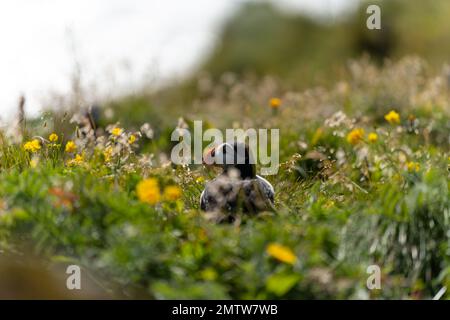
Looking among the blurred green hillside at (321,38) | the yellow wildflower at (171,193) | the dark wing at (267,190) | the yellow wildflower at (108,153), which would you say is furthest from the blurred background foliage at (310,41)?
the yellow wildflower at (171,193)

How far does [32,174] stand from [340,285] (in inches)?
75.7

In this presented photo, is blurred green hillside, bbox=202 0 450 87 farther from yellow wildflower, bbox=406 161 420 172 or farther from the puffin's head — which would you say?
the puffin's head

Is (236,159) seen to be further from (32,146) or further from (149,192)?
(32,146)

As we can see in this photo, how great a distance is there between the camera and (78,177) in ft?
14.8

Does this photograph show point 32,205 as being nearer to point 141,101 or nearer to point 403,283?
point 403,283

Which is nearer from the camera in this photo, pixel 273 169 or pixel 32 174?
pixel 32 174

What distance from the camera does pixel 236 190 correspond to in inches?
182

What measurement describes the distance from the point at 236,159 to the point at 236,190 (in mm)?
442

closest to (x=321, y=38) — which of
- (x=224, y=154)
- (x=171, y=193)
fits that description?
(x=224, y=154)

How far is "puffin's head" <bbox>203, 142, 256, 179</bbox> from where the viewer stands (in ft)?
16.5

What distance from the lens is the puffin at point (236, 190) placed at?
461 centimetres
